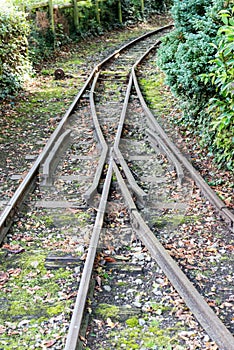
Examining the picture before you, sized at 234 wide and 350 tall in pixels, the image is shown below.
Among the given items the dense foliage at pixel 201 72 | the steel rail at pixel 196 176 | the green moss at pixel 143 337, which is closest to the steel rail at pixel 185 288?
the green moss at pixel 143 337

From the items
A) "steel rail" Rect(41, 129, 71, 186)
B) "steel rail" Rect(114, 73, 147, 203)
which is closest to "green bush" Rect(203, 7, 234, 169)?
"steel rail" Rect(114, 73, 147, 203)

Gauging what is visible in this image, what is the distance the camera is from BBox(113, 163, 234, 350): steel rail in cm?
401

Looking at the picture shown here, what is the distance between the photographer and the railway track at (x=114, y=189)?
472 cm

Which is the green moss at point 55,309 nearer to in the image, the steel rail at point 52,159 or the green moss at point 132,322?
the green moss at point 132,322

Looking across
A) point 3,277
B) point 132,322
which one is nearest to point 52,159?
point 3,277

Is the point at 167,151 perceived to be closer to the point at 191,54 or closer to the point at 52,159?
the point at 191,54

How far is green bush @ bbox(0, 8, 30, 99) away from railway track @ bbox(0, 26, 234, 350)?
2.09m

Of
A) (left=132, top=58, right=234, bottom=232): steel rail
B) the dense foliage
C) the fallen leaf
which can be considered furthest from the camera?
the dense foliage

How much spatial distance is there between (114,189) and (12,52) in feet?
24.6

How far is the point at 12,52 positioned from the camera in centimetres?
1301

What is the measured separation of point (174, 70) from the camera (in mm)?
9203

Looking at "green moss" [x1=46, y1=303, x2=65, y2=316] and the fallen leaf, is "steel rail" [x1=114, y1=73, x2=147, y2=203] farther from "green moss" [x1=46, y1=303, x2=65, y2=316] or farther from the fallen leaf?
"green moss" [x1=46, y1=303, x2=65, y2=316]

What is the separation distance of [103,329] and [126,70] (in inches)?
468

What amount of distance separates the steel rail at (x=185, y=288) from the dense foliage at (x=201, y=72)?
2004 millimetres
